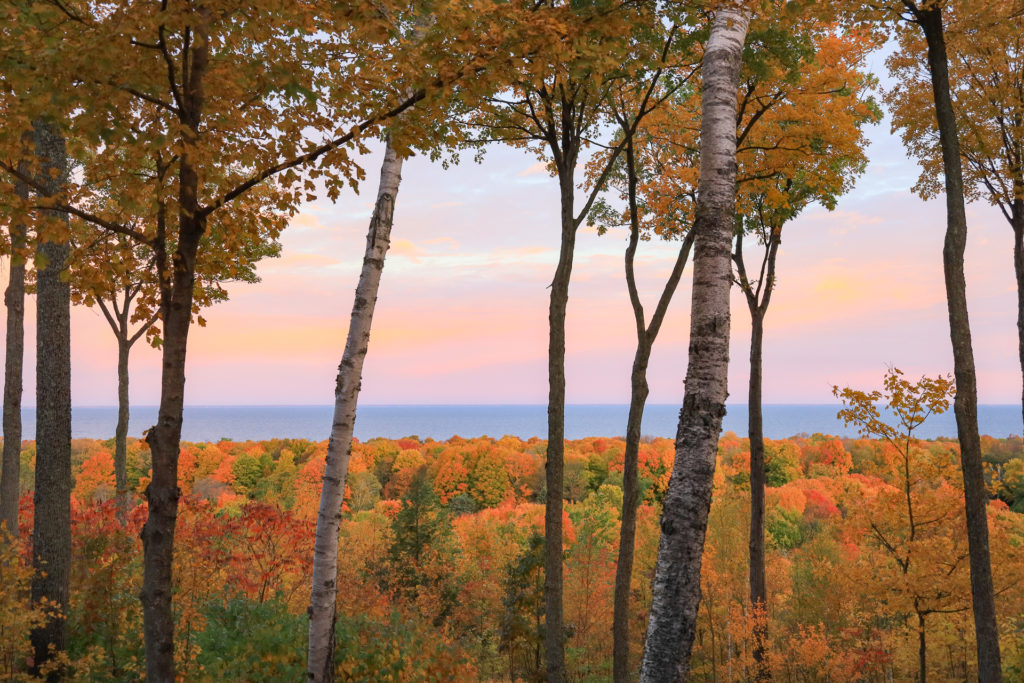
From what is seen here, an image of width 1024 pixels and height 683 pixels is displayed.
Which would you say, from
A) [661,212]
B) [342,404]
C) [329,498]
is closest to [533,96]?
[661,212]

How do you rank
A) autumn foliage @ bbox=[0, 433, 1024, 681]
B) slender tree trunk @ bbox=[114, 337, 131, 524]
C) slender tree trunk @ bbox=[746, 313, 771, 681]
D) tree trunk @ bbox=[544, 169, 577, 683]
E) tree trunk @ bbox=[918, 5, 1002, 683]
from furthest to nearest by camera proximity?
1. slender tree trunk @ bbox=[114, 337, 131, 524]
2. slender tree trunk @ bbox=[746, 313, 771, 681]
3. autumn foliage @ bbox=[0, 433, 1024, 681]
4. tree trunk @ bbox=[544, 169, 577, 683]
5. tree trunk @ bbox=[918, 5, 1002, 683]

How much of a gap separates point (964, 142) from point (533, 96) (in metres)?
8.33

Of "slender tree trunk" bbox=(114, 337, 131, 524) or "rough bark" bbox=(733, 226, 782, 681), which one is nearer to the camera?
"rough bark" bbox=(733, 226, 782, 681)

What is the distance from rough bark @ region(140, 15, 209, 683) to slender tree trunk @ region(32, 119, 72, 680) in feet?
15.2

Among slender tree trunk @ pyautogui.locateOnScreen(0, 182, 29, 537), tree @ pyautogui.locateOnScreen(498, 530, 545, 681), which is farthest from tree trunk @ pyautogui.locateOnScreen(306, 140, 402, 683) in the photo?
tree @ pyautogui.locateOnScreen(498, 530, 545, 681)

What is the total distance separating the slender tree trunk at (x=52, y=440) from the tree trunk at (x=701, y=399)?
776cm

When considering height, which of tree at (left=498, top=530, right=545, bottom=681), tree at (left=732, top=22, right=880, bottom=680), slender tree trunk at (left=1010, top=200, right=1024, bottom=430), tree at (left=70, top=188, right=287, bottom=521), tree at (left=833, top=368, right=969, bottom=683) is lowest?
tree at (left=498, top=530, right=545, bottom=681)

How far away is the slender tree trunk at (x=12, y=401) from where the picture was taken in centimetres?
1089

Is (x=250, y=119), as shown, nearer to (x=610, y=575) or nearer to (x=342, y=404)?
(x=342, y=404)

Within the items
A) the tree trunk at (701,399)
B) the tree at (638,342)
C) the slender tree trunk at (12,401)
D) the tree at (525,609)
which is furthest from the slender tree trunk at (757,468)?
the slender tree trunk at (12,401)

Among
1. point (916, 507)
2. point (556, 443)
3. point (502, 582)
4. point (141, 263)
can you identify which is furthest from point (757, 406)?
point (502, 582)

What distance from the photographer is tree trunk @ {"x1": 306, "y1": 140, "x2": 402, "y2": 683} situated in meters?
6.85

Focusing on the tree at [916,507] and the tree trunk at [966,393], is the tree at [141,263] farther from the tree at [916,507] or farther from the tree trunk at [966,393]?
the tree at [916,507]

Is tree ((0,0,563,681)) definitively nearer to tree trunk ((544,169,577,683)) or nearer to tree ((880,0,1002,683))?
tree trunk ((544,169,577,683))
